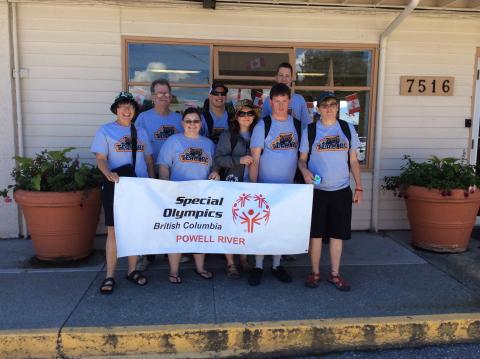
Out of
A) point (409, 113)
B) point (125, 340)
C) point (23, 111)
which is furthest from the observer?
point (409, 113)

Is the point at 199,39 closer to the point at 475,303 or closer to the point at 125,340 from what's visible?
the point at 125,340

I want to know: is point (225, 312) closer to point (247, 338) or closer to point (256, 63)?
point (247, 338)

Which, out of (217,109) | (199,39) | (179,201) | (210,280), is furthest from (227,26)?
(210,280)

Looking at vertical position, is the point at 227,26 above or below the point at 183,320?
above

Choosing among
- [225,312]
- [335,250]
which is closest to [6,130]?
Result: [225,312]

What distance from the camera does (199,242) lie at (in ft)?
13.1

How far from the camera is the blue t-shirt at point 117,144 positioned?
3.78m

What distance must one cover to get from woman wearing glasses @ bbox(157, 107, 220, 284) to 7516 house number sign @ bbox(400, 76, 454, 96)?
3.23m

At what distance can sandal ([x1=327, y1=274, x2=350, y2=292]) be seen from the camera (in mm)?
3977

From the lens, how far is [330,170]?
387 cm

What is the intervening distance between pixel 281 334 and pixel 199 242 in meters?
1.18

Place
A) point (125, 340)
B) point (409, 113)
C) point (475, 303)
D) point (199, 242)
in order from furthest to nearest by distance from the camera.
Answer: point (409, 113), point (199, 242), point (475, 303), point (125, 340)

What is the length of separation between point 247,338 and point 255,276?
3.12 feet

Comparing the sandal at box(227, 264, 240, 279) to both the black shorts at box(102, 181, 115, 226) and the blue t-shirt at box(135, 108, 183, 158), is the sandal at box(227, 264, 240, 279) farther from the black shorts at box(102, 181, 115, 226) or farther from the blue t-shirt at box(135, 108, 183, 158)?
the blue t-shirt at box(135, 108, 183, 158)
